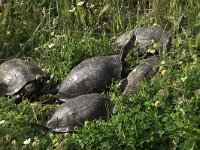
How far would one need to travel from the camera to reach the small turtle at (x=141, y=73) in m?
4.72

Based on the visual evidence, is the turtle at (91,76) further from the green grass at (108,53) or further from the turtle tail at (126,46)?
the green grass at (108,53)

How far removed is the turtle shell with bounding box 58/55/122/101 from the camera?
5008 mm

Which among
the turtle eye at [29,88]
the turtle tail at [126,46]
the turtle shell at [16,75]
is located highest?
the turtle tail at [126,46]

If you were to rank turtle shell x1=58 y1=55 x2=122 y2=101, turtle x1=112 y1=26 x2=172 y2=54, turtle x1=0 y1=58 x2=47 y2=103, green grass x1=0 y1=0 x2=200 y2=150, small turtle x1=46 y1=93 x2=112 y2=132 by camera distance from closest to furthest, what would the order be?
green grass x1=0 y1=0 x2=200 y2=150, small turtle x1=46 y1=93 x2=112 y2=132, turtle shell x1=58 y1=55 x2=122 y2=101, turtle x1=0 y1=58 x2=47 y2=103, turtle x1=112 y1=26 x2=172 y2=54

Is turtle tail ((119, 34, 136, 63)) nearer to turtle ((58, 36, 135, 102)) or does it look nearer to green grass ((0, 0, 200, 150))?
turtle ((58, 36, 135, 102))

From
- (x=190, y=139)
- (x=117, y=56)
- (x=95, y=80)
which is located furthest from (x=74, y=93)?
(x=190, y=139)

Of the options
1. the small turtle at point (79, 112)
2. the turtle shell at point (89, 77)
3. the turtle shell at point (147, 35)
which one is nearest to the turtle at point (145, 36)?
the turtle shell at point (147, 35)

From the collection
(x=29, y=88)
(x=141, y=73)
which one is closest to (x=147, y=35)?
(x=141, y=73)

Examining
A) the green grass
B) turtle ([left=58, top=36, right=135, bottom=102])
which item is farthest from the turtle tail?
the green grass

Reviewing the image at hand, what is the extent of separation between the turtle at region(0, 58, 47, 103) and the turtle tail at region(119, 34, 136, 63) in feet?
2.39

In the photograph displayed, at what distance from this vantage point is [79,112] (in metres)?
4.46

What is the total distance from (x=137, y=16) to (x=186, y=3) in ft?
1.70

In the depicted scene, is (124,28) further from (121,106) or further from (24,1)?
(121,106)

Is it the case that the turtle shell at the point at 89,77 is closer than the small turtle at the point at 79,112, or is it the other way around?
the small turtle at the point at 79,112
